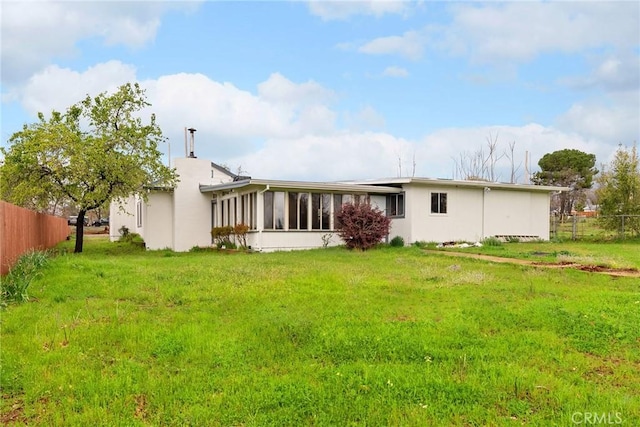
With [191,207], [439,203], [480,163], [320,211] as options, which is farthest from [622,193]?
[191,207]

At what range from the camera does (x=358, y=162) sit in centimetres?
3123

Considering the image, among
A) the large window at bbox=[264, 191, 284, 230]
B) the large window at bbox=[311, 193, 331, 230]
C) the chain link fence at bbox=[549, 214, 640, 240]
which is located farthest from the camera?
the chain link fence at bbox=[549, 214, 640, 240]

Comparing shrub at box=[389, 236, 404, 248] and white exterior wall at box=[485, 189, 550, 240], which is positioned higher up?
white exterior wall at box=[485, 189, 550, 240]

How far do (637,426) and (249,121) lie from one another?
18.8 m

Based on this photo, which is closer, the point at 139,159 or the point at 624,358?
the point at 624,358

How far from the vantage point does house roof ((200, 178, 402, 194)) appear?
1609 cm

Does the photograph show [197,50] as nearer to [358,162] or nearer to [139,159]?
[139,159]

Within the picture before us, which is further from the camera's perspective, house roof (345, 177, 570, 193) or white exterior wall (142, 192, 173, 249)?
white exterior wall (142, 192, 173, 249)

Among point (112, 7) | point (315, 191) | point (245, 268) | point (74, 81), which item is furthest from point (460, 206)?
point (74, 81)

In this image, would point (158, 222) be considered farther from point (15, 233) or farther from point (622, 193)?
point (622, 193)

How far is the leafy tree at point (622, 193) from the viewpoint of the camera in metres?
22.0

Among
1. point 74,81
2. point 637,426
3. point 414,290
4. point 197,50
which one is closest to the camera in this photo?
point 637,426

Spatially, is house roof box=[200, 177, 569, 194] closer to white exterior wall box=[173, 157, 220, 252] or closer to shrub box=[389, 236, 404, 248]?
white exterior wall box=[173, 157, 220, 252]

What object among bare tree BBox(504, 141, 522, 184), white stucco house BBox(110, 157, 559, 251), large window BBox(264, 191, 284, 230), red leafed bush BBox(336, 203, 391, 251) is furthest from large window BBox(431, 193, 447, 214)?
bare tree BBox(504, 141, 522, 184)
